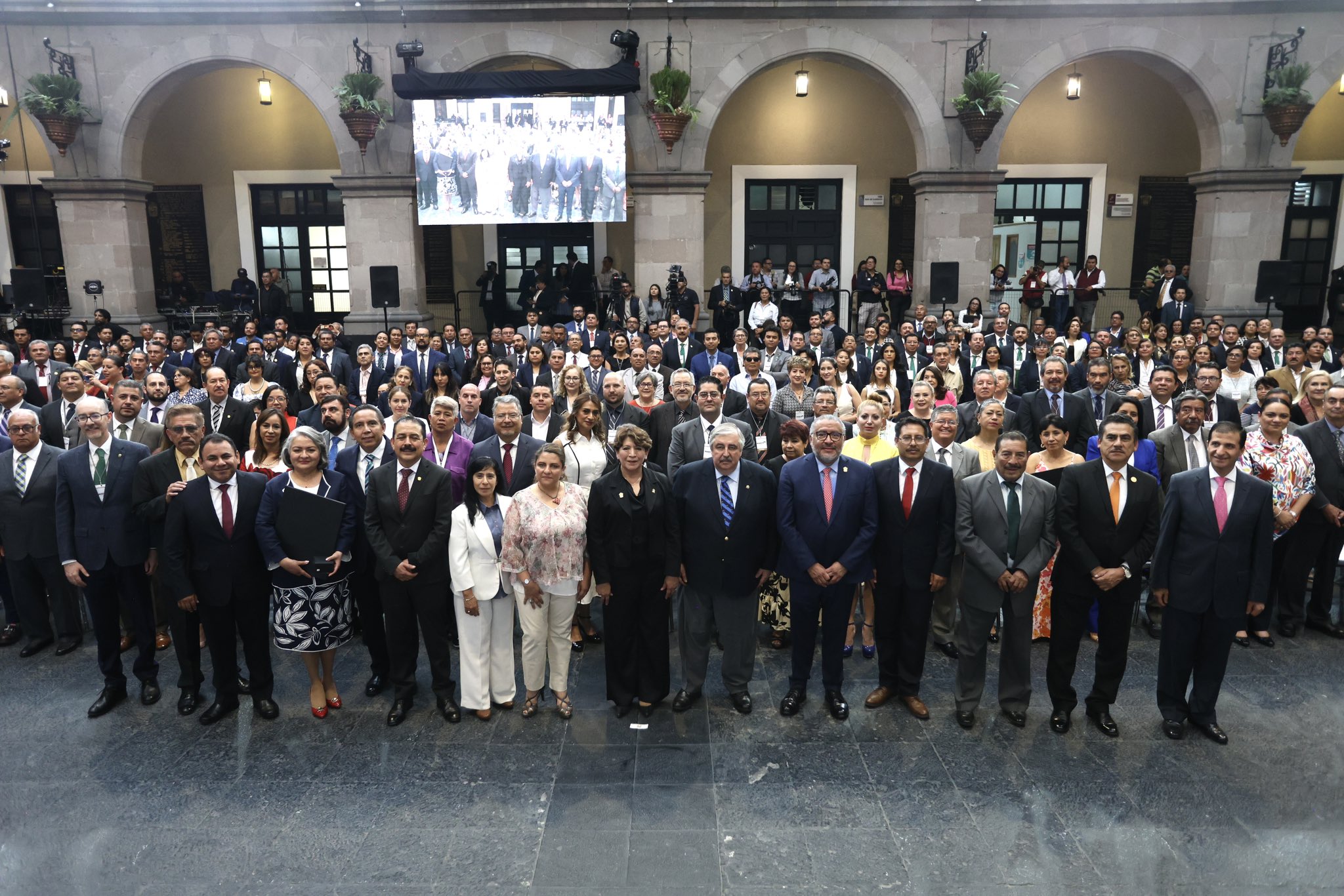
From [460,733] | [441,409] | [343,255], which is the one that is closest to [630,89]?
[343,255]

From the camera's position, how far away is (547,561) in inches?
203

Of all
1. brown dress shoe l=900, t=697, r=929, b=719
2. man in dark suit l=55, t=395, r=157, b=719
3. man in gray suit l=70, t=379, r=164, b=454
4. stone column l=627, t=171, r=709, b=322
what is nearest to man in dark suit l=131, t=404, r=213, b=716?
man in dark suit l=55, t=395, r=157, b=719

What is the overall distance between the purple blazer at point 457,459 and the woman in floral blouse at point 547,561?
3.14 ft

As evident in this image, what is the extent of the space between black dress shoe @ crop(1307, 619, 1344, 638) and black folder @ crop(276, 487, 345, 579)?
22.9ft

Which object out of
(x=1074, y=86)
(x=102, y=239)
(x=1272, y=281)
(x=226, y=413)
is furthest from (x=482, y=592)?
(x=1074, y=86)

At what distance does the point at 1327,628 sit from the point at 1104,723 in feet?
8.86

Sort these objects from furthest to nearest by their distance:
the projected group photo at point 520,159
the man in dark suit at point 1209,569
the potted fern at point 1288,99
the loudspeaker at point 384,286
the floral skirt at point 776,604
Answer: the loudspeaker at point 384,286, the projected group photo at point 520,159, the potted fern at point 1288,99, the floral skirt at point 776,604, the man in dark suit at point 1209,569

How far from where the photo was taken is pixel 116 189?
567 inches

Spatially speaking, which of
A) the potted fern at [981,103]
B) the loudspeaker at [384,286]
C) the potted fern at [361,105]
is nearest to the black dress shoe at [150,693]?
the loudspeaker at [384,286]

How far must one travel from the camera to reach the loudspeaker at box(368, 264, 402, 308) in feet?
45.8

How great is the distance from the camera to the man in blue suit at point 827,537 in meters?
5.30

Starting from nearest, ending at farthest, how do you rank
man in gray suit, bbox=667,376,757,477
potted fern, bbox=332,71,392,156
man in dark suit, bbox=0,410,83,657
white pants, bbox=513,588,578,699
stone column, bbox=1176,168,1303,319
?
white pants, bbox=513,588,578,699
man in dark suit, bbox=0,410,83,657
man in gray suit, bbox=667,376,757,477
potted fern, bbox=332,71,392,156
stone column, bbox=1176,168,1303,319

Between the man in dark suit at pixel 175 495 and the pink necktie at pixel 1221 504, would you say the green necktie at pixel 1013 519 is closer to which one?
the pink necktie at pixel 1221 504

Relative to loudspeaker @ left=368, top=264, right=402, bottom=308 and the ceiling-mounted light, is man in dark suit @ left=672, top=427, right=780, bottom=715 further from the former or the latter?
the ceiling-mounted light
